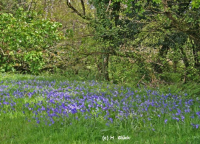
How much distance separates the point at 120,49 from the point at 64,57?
438cm

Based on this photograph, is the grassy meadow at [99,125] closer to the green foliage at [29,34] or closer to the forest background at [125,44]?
the forest background at [125,44]

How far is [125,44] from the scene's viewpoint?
39.2 feet

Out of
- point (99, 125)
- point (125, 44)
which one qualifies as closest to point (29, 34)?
point (125, 44)

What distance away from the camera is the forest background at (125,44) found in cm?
998

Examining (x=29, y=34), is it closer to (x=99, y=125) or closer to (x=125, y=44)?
(x=125, y=44)

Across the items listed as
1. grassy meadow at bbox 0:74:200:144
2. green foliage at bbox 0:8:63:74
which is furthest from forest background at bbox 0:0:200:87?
grassy meadow at bbox 0:74:200:144

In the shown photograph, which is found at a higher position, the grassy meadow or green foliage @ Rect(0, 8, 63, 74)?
green foliage @ Rect(0, 8, 63, 74)

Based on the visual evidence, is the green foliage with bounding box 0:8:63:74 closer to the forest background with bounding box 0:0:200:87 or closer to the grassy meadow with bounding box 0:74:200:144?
the forest background with bounding box 0:0:200:87

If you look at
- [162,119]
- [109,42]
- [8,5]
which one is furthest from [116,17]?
[8,5]

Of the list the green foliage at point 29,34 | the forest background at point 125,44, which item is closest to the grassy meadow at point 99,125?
the forest background at point 125,44

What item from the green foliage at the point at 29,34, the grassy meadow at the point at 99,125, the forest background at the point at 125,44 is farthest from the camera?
the green foliage at the point at 29,34

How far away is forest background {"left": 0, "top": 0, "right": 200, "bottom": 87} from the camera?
9.98 metres

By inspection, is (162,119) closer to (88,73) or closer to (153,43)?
(153,43)

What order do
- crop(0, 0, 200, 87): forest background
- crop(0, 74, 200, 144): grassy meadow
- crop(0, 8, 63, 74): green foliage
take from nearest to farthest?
crop(0, 74, 200, 144): grassy meadow, crop(0, 0, 200, 87): forest background, crop(0, 8, 63, 74): green foliage
